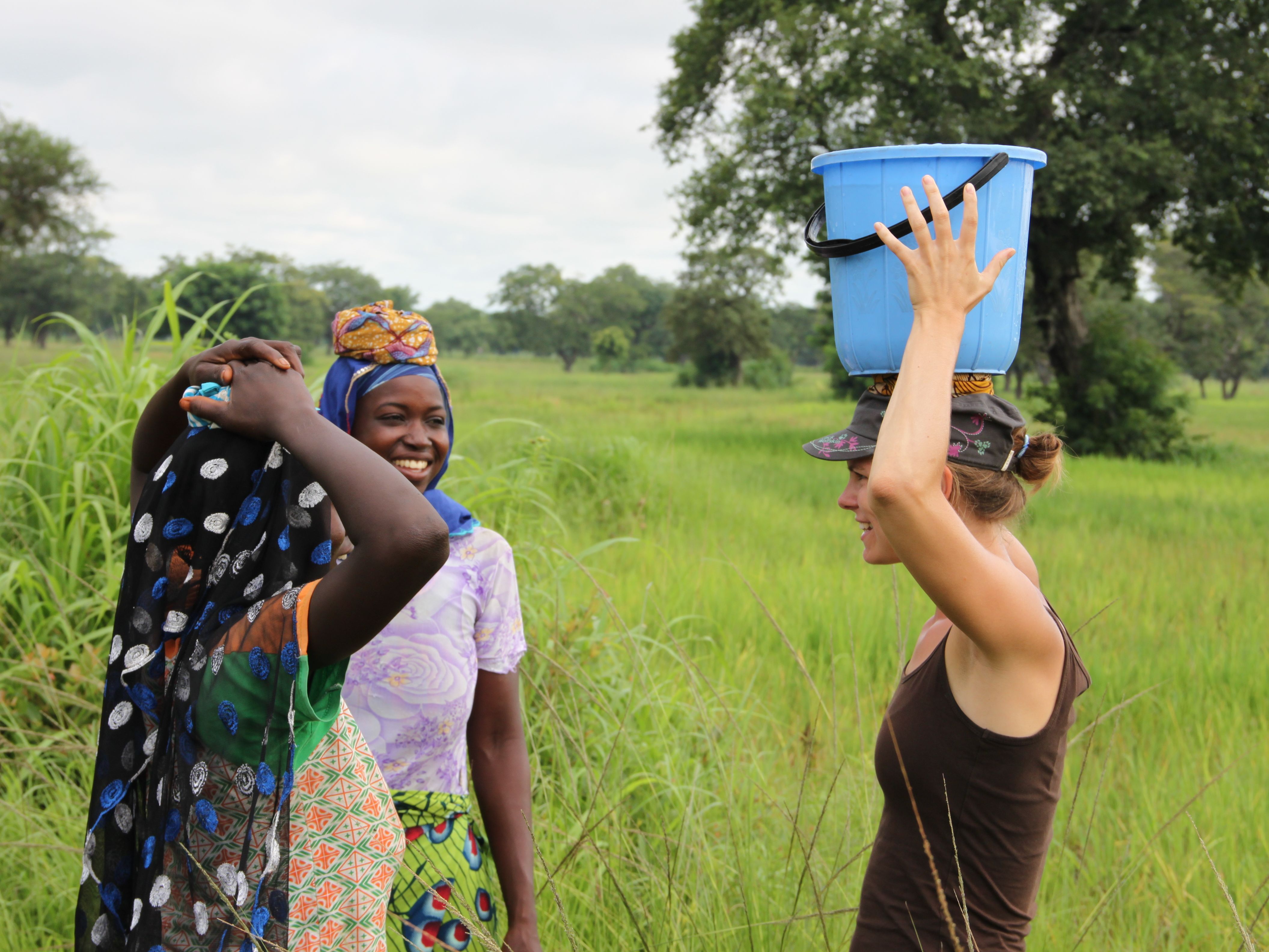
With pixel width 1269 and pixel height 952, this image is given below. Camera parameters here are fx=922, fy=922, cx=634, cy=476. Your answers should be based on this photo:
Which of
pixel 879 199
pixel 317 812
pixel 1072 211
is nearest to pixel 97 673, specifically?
pixel 317 812

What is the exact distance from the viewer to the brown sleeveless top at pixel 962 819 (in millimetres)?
1300

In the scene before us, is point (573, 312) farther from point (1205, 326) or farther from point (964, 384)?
point (964, 384)

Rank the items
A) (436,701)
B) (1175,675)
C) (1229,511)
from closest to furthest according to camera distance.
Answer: (436,701), (1175,675), (1229,511)

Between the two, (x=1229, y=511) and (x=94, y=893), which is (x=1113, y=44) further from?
(x=94, y=893)

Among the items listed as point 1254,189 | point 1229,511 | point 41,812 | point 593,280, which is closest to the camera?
point 41,812

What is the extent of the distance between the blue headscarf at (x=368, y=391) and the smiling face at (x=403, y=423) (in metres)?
0.01

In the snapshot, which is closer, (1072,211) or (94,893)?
(94,893)

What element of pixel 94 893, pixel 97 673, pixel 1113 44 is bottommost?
pixel 97 673

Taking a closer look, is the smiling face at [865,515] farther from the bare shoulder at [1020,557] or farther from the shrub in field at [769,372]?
the shrub in field at [769,372]

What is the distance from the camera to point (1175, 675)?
12.9 ft

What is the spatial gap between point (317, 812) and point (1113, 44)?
14474 millimetres

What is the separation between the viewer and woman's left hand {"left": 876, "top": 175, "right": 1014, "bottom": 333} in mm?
1133

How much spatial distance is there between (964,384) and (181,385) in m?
1.12

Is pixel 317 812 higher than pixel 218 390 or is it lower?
lower
